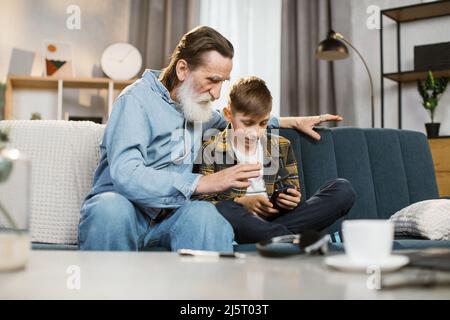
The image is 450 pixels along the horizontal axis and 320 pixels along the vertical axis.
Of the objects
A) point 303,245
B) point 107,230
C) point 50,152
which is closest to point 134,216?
point 107,230

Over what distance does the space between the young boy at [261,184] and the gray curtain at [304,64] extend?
5.60 feet

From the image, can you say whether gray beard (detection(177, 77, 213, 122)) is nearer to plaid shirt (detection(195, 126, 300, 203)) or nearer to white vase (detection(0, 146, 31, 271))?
plaid shirt (detection(195, 126, 300, 203))

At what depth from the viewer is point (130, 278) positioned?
63cm

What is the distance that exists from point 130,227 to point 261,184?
65 centimetres

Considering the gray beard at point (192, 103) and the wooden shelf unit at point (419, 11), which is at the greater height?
the wooden shelf unit at point (419, 11)

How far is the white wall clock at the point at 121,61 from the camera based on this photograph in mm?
3604

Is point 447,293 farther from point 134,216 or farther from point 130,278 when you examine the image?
point 134,216

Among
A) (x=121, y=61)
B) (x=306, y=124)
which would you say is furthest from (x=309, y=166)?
(x=121, y=61)

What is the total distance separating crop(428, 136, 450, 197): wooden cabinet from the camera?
299 centimetres

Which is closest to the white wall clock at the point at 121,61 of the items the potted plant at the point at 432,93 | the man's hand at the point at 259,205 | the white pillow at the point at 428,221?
the potted plant at the point at 432,93

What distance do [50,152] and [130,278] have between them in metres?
1.21

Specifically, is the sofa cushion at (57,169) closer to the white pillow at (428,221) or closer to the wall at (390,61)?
the white pillow at (428,221)

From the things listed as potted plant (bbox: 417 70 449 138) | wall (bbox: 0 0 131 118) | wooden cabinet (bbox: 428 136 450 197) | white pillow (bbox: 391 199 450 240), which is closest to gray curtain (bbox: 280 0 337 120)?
potted plant (bbox: 417 70 449 138)

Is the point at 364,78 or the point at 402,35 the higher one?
the point at 402,35
